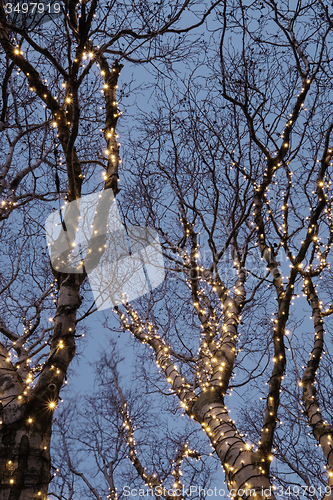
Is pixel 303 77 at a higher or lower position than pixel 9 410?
higher

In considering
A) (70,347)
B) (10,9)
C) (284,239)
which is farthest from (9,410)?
(10,9)

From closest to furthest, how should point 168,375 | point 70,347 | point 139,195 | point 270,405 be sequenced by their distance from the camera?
point 270,405 → point 70,347 → point 168,375 → point 139,195

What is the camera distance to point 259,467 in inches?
111

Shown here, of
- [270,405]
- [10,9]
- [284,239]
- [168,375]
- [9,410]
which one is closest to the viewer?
[9,410]

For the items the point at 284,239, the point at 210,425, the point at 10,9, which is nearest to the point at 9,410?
the point at 210,425

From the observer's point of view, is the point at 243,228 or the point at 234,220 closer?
the point at 234,220

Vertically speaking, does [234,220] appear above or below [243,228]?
below

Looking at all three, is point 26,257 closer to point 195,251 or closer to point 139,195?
point 139,195

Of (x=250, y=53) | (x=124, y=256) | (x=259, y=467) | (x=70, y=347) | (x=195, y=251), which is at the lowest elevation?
(x=259, y=467)

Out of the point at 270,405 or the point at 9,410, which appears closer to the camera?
the point at 9,410

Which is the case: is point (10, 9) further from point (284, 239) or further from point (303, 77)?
point (284, 239)

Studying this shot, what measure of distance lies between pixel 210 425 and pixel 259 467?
2.40 ft

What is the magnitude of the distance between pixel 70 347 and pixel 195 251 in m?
3.00

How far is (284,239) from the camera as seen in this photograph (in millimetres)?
3439
